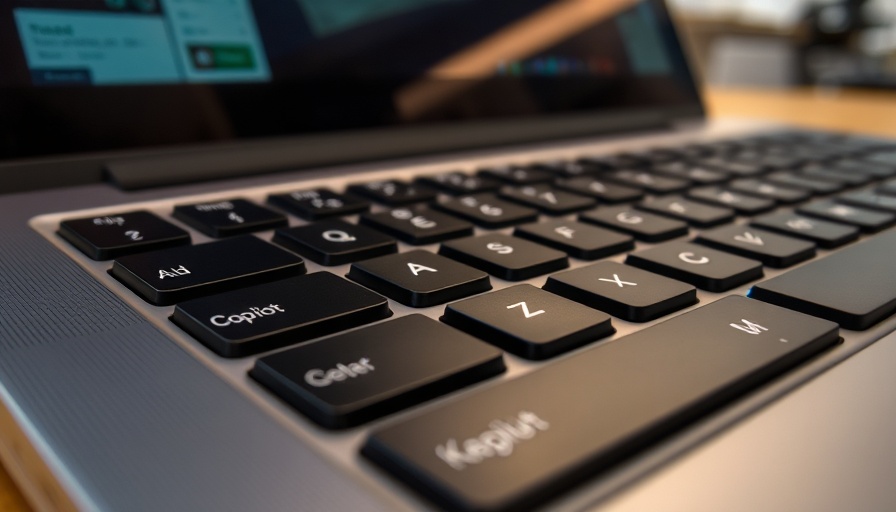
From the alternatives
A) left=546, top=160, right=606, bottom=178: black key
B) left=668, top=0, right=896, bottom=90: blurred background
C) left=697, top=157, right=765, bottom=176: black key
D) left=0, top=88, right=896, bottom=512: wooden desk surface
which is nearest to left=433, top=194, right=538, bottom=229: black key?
left=546, top=160, right=606, bottom=178: black key

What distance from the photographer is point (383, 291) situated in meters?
0.22

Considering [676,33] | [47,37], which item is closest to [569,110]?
[676,33]

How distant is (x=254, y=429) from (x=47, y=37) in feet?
0.91

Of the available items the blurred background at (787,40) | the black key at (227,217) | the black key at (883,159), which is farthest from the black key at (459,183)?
the blurred background at (787,40)

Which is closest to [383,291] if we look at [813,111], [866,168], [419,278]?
[419,278]

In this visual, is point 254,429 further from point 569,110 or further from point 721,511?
point 569,110

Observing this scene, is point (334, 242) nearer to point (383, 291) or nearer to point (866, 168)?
point (383, 291)

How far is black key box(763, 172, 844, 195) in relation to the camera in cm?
43

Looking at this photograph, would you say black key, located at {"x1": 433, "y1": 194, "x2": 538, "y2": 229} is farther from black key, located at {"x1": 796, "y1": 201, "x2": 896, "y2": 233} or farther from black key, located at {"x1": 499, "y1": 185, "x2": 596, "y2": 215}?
black key, located at {"x1": 796, "y1": 201, "x2": 896, "y2": 233}

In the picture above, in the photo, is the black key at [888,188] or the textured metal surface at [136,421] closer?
the textured metal surface at [136,421]

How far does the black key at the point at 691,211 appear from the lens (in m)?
0.34

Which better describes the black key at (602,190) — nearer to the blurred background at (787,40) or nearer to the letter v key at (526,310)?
the letter v key at (526,310)

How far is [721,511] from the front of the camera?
0.14m

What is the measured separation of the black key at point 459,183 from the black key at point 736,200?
11 cm
